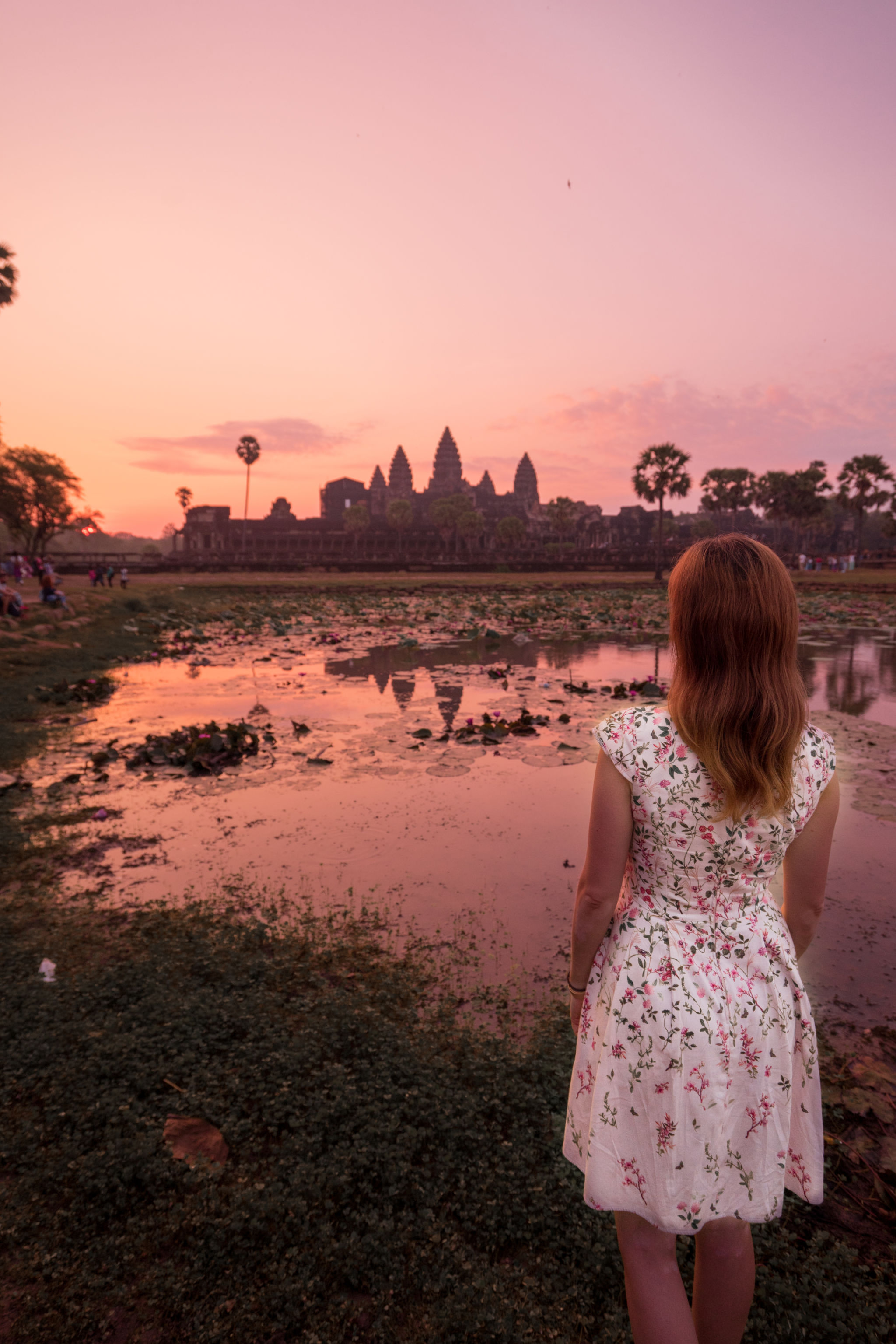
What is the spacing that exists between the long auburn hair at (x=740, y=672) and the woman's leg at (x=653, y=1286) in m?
0.98

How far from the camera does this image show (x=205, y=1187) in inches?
80.0

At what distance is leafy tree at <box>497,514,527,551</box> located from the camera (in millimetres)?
92312

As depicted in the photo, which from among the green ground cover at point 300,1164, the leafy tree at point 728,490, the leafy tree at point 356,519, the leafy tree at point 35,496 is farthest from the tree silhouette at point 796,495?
the green ground cover at point 300,1164

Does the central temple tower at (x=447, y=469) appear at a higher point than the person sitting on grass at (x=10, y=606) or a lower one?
higher

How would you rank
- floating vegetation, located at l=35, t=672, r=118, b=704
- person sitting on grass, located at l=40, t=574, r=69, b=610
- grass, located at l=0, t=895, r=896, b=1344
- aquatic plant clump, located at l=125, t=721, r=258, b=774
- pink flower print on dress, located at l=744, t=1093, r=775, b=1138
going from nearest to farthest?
pink flower print on dress, located at l=744, t=1093, r=775, b=1138, grass, located at l=0, t=895, r=896, b=1344, aquatic plant clump, located at l=125, t=721, r=258, b=774, floating vegetation, located at l=35, t=672, r=118, b=704, person sitting on grass, located at l=40, t=574, r=69, b=610

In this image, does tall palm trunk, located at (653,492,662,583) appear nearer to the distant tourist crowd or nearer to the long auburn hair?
the distant tourist crowd

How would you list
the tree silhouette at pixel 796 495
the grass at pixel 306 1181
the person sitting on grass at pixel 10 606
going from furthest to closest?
the tree silhouette at pixel 796 495 < the person sitting on grass at pixel 10 606 < the grass at pixel 306 1181

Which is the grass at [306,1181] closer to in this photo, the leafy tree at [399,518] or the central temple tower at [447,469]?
the leafy tree at [399,518]

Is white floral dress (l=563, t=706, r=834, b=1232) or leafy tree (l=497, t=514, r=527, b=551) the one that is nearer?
white floral dress (l=563, t=706, r=834, b=1232)

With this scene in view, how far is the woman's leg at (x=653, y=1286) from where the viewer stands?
4.80 ft

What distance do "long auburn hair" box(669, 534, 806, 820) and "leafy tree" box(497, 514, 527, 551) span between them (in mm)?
91164

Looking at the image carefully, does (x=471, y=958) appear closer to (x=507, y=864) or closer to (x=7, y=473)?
(x=507, y=864)

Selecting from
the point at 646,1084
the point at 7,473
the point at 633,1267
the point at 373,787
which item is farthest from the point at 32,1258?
the point at 7,473

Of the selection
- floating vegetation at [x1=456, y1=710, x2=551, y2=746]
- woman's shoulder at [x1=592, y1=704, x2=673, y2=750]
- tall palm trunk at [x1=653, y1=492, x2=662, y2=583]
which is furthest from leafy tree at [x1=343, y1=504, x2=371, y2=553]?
woman's shoulder at [x1=592, y1=704, x2=673, y2=750]
